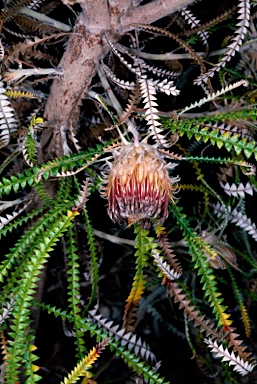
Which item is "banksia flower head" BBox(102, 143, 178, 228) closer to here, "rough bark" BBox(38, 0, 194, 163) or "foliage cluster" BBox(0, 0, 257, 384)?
"foliage cluster" BBox(0, 0, 257, 384)

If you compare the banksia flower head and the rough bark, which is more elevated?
the rough bark

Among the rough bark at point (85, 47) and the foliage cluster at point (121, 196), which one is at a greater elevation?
the rough bark at point (85, 47)

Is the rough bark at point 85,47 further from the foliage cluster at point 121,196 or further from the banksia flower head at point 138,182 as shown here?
the banksia flower head at point 138,182

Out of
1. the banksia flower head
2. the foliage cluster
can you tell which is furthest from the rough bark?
the banksia flower head

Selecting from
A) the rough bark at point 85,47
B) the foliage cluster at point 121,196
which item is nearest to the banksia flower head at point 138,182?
the foliage cluster at point 121,196

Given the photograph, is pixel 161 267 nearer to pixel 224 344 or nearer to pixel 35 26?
pixel 224 344
